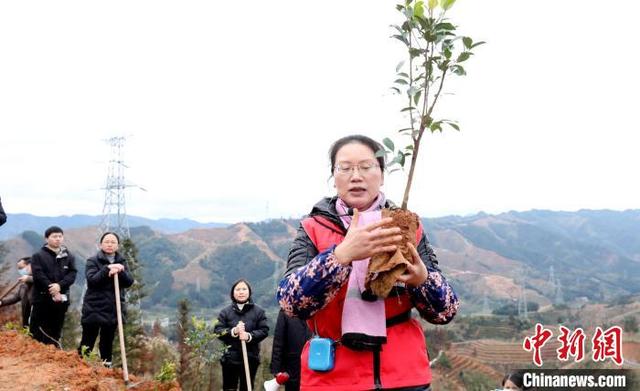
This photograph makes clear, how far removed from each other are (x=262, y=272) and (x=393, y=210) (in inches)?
4630

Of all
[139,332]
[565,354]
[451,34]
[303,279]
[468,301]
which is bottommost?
[468,301]

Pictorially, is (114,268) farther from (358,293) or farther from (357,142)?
(358,293)

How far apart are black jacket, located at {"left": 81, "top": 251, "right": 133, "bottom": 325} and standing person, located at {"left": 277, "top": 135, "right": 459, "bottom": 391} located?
4755mm

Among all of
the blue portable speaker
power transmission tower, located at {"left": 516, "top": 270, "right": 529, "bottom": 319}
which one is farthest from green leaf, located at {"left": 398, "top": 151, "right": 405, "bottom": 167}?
power transmission tower, located at {"left": 516, "top": 270, "right": 529, "bottom": 319}

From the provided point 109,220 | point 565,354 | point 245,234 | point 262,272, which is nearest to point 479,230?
point 245,234

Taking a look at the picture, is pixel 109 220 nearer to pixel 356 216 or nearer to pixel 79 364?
pixel 79 364

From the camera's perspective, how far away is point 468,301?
10862 cm

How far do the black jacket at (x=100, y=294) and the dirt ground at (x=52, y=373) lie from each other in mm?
539

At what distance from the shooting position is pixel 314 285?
171cm

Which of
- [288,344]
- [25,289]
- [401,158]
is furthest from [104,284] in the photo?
[401,158]

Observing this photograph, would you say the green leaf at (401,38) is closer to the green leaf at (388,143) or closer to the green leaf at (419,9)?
the green leaf at (419,9)

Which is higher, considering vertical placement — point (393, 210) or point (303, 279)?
point (393, 210)

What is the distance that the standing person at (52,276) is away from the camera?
257 inches

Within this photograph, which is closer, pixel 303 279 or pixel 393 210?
pixel 303 279
